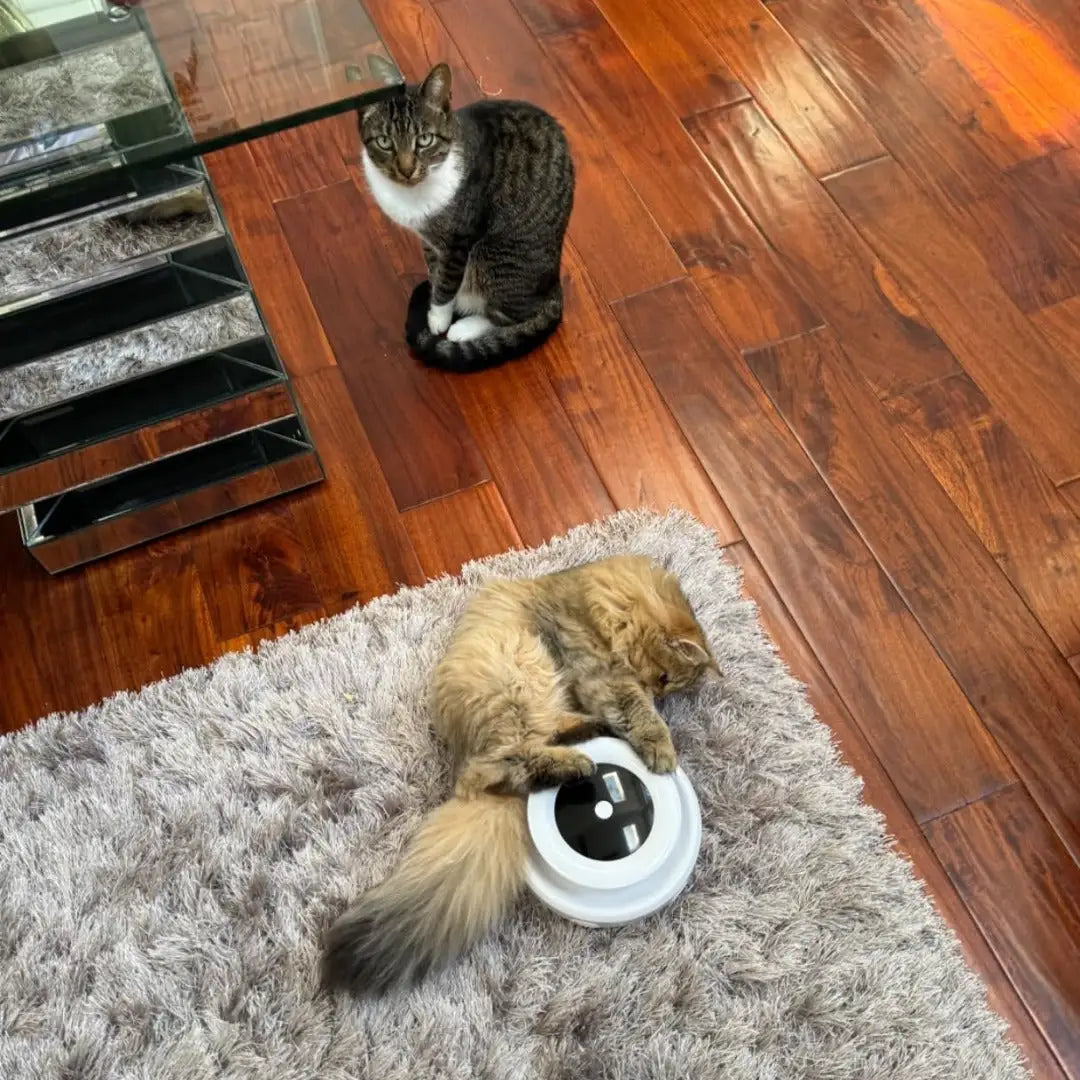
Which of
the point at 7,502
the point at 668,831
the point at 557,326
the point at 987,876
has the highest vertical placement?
the point at 7,502

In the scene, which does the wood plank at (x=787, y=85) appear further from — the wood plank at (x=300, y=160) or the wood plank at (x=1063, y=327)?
the wood plank at (x=300, y=160)

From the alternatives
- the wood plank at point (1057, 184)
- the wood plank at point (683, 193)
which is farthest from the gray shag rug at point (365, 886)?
the wood plank at point (1057, 184)

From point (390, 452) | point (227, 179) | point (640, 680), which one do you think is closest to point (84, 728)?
point (390, 452)

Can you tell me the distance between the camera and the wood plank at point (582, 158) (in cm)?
172

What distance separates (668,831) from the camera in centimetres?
115

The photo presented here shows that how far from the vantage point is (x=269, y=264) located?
1.73 metres

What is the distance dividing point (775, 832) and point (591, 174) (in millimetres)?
1189

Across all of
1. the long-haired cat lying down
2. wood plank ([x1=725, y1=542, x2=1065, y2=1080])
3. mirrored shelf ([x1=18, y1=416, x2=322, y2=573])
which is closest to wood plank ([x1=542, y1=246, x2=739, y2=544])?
wood plank ([x1=725, y1=542, x2=1065, y2=1080])

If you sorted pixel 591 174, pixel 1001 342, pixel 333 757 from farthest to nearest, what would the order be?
A: pixel 591 174
pixel 1001 342
pixel 333 757

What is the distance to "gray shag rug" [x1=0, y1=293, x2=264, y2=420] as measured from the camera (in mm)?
1228

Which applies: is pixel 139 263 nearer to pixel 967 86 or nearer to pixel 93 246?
pixel 93 246

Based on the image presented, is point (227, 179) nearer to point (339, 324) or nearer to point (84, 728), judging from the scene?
point (339, 324)

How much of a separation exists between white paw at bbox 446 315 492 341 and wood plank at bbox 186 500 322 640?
0.37 m

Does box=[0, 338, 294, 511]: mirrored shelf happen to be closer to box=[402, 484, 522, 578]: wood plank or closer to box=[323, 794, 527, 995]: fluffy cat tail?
box=[402, 484, 522, 578]: wood plank
